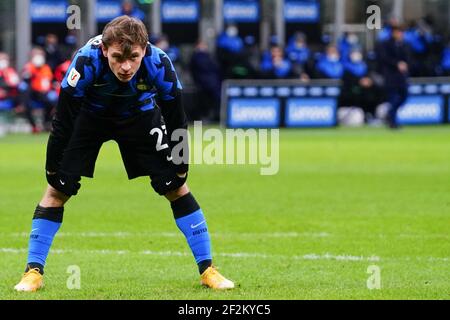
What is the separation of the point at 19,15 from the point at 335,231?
67.8ft

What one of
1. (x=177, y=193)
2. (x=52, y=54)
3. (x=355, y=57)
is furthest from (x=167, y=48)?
(x=177, y=193)

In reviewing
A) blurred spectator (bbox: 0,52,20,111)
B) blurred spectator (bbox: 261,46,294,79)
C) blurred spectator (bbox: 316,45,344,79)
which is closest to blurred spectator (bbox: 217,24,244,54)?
blurred spectator (bbox: 261,46,294,79)

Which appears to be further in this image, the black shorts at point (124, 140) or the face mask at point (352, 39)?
the face mask at point (352, 39)

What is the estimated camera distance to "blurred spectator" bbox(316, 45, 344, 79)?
29.9 meters

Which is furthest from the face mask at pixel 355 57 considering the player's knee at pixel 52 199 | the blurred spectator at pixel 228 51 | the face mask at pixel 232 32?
the player's knee at pixel 52 199

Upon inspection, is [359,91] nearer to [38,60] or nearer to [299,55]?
[299,55]

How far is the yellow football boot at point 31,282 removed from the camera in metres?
8.03

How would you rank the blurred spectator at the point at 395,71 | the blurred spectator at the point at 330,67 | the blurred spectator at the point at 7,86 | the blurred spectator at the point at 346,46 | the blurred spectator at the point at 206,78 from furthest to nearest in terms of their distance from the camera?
the blurred spectator at the point at 346,46, the blurred spectator at the point at 330,67, the blurred spectator at the point at 206,78, the blurred spectator at the point at 7,86, the blurred spectator at the point at 395,71

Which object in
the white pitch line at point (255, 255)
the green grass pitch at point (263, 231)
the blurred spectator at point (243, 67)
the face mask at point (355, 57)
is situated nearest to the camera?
the green grass pitch at point (263, 231)

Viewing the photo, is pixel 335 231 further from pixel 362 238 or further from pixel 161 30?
pixel 161 30

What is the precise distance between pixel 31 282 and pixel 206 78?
70.0 feet

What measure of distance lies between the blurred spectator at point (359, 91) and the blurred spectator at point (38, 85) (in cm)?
721

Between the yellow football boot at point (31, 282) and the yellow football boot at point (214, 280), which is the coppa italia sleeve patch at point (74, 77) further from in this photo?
the yellow football boot at point (214, 280)
